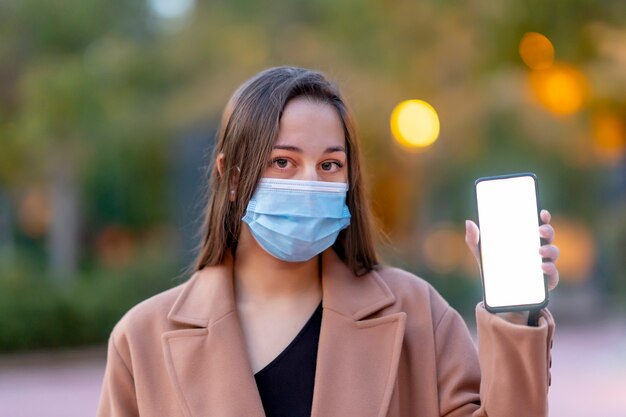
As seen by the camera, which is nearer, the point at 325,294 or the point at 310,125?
the point at 310,125

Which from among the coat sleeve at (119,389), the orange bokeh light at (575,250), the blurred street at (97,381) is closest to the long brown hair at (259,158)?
the coat sleeve at (119,389)

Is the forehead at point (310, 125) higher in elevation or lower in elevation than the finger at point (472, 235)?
higher

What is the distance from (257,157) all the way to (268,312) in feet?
1.54

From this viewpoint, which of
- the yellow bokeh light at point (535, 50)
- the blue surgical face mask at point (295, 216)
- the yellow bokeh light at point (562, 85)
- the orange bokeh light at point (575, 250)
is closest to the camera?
the blue surgical face mask at point (295, 216)

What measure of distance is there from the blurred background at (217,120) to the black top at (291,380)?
23.4 feet

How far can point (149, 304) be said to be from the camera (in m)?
2.99

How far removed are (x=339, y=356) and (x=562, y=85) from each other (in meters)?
9.95

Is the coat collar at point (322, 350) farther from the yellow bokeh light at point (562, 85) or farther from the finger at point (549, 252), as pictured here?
the yellow bokeh light at point (562, 85)

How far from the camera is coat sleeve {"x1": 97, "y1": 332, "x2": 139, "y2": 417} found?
285 cm

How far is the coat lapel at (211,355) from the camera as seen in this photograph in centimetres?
275

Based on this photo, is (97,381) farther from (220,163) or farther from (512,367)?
(512,367)

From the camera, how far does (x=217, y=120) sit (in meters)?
17.0

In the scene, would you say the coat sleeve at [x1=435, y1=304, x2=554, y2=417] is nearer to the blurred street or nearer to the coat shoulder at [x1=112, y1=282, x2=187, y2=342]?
the coat shoulder at [x1=112, y1=282, x2=187, y2=342]

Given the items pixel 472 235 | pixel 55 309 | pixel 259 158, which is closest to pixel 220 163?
pixel 259 158
